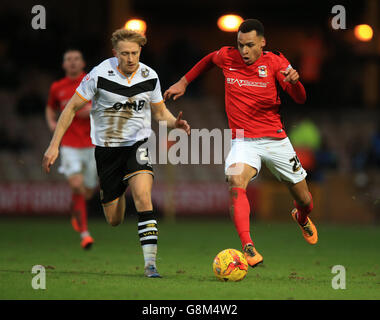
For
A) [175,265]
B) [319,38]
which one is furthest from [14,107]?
[175,265]

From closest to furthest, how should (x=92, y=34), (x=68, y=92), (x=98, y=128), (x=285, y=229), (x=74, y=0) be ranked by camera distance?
(x=98, y=128) → (x=68, y=92) → (x=285, y=229) → (x=92, y=34) → (x=74, y=0)

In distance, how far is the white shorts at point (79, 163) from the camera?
10.7 meters

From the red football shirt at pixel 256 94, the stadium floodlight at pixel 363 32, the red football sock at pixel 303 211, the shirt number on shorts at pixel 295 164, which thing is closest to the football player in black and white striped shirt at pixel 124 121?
the red football shirt at pixel 256 94

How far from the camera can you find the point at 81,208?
10.5 meters

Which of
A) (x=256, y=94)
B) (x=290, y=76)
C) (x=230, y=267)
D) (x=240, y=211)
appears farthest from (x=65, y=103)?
(x=230, y=267)

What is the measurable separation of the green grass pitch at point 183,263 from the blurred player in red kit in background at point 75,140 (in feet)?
2.01

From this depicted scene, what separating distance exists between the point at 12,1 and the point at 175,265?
620 inches

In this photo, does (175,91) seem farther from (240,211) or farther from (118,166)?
(240,211)

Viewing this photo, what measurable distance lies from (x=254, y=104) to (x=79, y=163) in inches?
144

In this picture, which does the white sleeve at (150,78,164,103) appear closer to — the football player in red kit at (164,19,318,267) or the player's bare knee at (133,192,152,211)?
the football player in red kit at (164,19,318,267)

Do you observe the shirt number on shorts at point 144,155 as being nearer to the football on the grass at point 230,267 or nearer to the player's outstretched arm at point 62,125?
the player's outstretched arm at point 62,125

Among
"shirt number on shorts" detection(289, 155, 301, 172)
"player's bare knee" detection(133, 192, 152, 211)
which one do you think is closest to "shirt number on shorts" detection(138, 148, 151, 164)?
"player's bare knee" detection(133, 192, 152, 211)

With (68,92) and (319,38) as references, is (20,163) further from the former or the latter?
(319,38)

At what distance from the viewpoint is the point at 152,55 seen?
1994 centimetres
